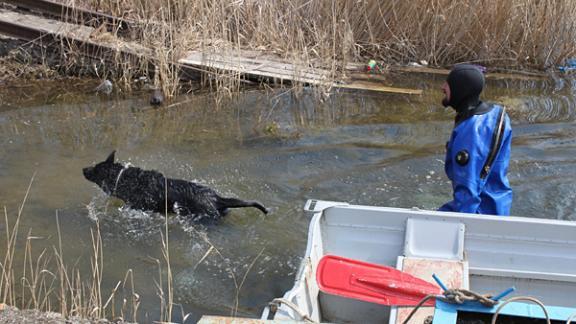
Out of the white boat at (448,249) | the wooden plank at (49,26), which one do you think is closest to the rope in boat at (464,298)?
the white boat at (448,249)

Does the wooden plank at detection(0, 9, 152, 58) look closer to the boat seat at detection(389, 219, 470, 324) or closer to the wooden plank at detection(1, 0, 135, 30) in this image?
the wooden plank at detection(1, 0, 135, 30)

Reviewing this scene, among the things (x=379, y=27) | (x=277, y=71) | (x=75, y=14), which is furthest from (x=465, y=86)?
(x=75, y=14)

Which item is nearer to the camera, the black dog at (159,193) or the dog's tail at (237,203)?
the dog's tail at (237,203)

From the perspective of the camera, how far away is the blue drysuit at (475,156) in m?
4.77

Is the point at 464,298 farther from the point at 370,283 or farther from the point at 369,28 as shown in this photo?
the point at 369,28

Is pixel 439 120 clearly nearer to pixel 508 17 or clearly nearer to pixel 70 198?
pixel 508 17

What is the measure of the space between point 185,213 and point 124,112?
334 centimetres

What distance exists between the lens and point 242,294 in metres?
5.43

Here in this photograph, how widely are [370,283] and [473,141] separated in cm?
119

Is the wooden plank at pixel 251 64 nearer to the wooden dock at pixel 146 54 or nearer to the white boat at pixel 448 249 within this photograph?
the wooden dock at pixel 146 54

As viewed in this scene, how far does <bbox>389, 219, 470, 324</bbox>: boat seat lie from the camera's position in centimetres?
474

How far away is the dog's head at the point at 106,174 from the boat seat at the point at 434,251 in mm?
2835

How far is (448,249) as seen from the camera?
4.88m

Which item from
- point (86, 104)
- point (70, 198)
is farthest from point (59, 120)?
point (70, 198)
